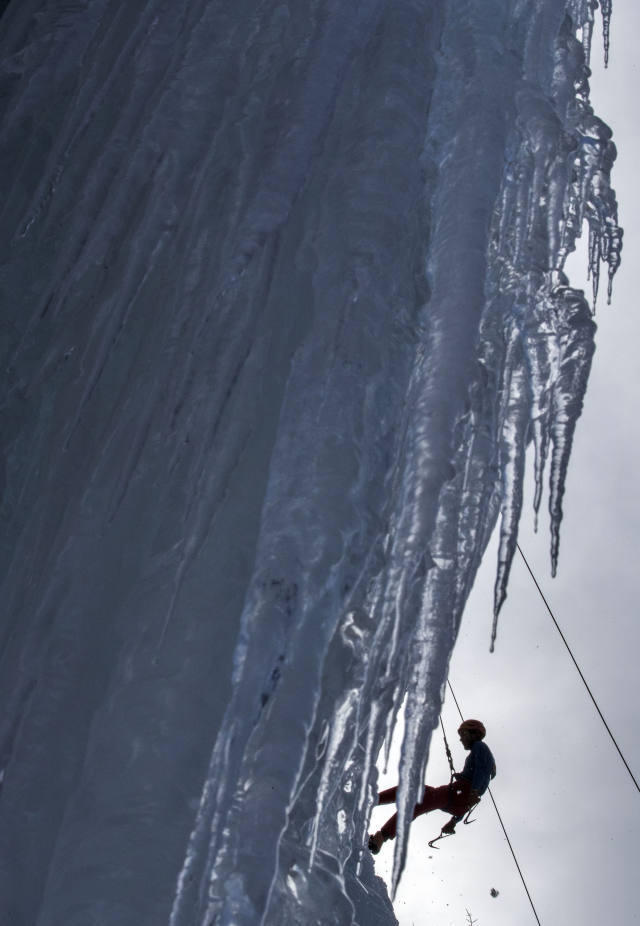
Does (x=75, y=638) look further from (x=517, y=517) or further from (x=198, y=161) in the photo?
(x=198, y=161)

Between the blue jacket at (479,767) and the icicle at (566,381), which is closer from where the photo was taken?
the icicle at (566,381)

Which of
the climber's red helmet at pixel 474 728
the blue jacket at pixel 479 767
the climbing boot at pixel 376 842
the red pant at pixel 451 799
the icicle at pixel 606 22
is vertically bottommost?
the climbing boot at pixel 376 842

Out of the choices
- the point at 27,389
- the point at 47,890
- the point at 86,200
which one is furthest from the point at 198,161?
the point at 47,890

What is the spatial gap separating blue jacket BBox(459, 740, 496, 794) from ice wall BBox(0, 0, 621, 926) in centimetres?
298

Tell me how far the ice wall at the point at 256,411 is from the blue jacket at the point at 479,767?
298 centimetres

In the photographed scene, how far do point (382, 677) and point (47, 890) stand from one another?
55 centimetres

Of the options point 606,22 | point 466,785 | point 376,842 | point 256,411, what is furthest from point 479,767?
point 256,411

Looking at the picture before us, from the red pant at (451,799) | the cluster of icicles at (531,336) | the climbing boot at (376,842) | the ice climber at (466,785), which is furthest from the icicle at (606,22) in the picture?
the red pant at (451,799)

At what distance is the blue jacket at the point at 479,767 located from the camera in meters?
4.75

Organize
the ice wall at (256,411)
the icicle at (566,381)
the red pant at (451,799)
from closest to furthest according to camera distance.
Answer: the ice wall at (256,411) < the icicle at (566,381) < the red pant at (451,799)

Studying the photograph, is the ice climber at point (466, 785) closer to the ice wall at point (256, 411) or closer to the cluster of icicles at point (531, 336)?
the ice wall at point (256, 411)

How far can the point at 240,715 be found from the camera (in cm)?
117

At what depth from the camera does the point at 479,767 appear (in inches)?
188

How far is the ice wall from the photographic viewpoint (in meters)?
1.24
